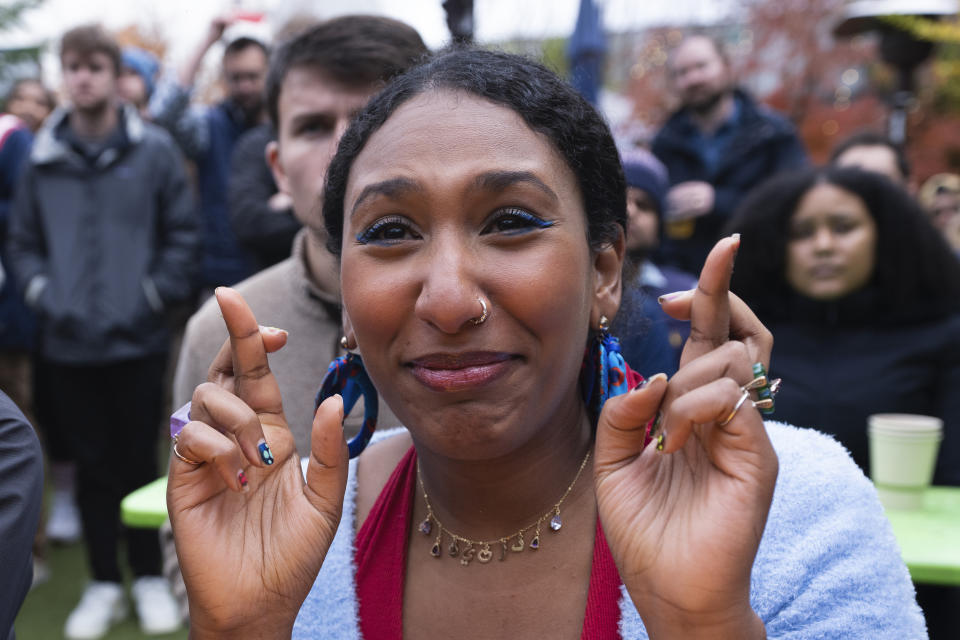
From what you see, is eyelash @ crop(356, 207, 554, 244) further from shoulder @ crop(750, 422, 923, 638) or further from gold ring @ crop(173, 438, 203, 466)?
shoulder @ crop(750, 422, 923, 638)

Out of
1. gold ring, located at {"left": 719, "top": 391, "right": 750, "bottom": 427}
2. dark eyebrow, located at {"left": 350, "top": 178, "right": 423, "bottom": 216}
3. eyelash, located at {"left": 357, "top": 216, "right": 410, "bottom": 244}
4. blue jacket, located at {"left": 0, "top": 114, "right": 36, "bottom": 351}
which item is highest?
dark eyebrow, located at {"left": 350, "top": 178, "right": 423, "bottom": 216}

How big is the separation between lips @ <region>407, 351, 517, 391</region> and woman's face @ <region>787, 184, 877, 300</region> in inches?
101

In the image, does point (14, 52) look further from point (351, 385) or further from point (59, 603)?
point (351, 385)

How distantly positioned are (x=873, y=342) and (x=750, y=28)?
12.8 m

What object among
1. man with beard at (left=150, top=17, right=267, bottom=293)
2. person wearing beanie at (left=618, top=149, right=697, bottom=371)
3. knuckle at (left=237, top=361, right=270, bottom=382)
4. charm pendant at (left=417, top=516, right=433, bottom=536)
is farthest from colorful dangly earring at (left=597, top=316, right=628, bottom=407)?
man with beard at (left=150, top=17, right=267, bottom=293)

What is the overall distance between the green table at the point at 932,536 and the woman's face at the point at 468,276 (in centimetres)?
106

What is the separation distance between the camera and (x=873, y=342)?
11.9 feet

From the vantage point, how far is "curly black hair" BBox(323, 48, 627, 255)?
168 centimetres

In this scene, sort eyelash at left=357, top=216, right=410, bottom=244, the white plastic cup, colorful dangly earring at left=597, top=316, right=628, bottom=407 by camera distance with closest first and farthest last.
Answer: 1. eyelash at left=357, top=216, right=410, bottom=244
2. colorful dangly earring at left=597, top=316, right=628, bottom=407
3. the white plastic cup

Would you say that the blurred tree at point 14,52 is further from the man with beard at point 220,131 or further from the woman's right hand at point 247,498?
the woman's right hand at point 247,498

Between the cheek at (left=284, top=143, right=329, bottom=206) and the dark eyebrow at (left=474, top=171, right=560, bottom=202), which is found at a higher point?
the dark eyebrow at (left=474, top=171, right=560, bottom=202)

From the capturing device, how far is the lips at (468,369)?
5.08 ft

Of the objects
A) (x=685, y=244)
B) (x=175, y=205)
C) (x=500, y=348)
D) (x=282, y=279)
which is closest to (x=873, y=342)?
(x=685, y=244)

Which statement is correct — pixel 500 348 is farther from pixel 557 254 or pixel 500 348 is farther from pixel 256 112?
pixel 256 112
